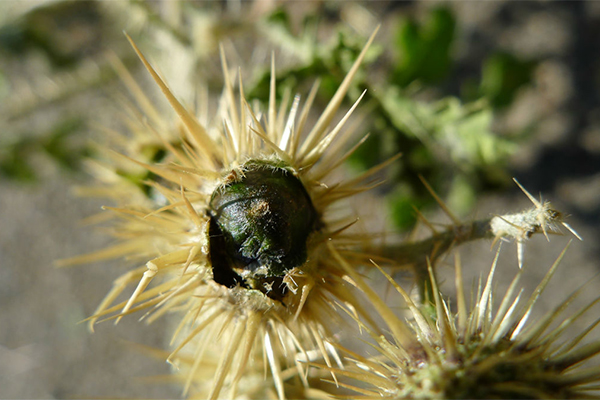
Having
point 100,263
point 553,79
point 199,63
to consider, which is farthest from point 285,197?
point 100,263

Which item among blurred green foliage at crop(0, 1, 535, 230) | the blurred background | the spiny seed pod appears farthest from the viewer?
the blurred background

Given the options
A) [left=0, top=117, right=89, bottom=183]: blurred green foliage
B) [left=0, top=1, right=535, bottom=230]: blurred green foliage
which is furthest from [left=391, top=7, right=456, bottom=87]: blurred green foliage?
[left=0, top=117, right=89, bottom=183]: blurred green foliage

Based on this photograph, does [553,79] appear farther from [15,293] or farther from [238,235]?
[15,293]

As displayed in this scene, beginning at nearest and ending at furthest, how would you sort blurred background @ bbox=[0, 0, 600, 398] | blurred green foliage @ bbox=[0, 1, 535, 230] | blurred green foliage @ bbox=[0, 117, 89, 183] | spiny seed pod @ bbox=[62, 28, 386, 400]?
spiny seed pod @ bbox=[62, 28, 386, 400], blurred green foliage @ bbox=[0, 1, 535, 230], blurred background @ bbox=[0, 0, 600, 398], blurred green foliage @ bbox=[0, 117, 89, 183]

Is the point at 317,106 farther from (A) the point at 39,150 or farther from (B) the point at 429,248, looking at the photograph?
(A) the point at 39,150

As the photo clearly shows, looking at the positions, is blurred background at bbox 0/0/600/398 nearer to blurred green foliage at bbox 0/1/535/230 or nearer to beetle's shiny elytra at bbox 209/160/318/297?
blurred green foliage at bbox 0/1/535/230

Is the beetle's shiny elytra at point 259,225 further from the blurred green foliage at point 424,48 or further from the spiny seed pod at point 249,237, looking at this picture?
the blurred green foliage at point 424,48
